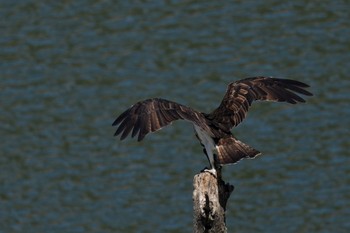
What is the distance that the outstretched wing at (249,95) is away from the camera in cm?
1267

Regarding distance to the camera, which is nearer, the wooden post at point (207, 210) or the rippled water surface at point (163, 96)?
the wooden post at point (207, 210)

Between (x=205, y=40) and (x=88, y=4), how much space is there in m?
3.15

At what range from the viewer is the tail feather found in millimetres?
11695

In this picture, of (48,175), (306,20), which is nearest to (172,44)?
(306,20)

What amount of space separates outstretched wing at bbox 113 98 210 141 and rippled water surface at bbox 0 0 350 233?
712cm

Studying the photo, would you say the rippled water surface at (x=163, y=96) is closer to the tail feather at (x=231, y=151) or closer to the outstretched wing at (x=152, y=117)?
the tail feather at (x=231, y=151)

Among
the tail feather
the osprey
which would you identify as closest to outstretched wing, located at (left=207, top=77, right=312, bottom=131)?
the osprey

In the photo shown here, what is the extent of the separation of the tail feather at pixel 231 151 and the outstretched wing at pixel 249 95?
56 centimetres

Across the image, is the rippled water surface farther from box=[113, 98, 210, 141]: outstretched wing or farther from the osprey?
box=[113, 98, 210, 141]: outstretched wing

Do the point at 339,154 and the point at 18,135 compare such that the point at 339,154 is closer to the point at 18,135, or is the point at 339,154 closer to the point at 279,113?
the point at 279,113

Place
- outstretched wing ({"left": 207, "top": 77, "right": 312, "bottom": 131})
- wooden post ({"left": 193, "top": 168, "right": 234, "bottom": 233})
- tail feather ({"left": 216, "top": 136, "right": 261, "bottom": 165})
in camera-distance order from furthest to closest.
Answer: outstretched wing ({"left": 207, "top": 77, "right": 312, "bottom": 131}) → tail feather ({"left": 216, "top": 136, "right": 261, "bottom": 165}) → wooden post ({"left": 193, "top": 168, "right": 234, "bottom": 233})

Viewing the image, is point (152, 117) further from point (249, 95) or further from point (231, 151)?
point (249, 95)

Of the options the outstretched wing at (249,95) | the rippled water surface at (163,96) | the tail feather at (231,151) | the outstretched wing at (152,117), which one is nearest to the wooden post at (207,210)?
the tail feather at (231,151)

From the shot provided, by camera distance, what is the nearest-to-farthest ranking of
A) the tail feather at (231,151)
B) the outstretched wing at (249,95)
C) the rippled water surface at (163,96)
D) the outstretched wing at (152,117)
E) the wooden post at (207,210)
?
the wooden post at (207,210) < the outstretched wing at (152,117) < the tail feather at (231,151) < the outstretched wing at (249,95) < the rippled water surface at (163,96)
